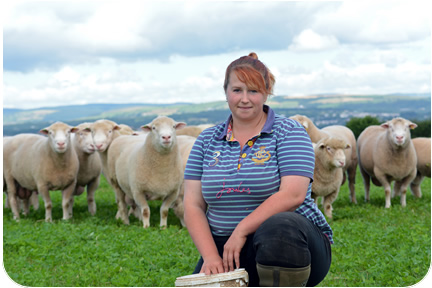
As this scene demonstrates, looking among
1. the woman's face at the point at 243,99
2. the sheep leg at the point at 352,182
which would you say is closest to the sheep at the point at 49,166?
the sheep leg at the point at 352,182

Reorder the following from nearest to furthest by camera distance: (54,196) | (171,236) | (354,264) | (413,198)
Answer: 1. (354,264)
2. (171,236)
3. (413,198)
4. (54,196)

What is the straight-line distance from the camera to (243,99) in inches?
123

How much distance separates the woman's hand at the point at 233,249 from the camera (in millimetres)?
2955

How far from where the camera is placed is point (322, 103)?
9975cm

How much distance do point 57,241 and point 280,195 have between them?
512cm

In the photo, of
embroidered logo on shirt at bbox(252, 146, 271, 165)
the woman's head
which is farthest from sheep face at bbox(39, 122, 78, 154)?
embroidered logo on shirt at bbox(252, 146, 271, 165)

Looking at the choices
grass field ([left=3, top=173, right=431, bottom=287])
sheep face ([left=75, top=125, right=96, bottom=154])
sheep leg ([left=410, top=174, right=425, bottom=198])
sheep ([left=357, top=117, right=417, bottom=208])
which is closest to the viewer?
grass field ([left=3, top=173, right=431, bottom=287])

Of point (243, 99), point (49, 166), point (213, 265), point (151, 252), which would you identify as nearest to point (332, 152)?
point (151, 252)

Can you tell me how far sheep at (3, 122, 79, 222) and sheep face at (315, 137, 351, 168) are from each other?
179 inches

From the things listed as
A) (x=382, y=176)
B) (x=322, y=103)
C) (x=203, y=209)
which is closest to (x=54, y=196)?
(x=382, y=176)

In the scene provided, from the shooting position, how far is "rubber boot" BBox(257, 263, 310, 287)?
2748 millimetres

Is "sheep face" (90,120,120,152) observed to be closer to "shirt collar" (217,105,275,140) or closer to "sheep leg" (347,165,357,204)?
"sheep leg" (347,165,357,204)

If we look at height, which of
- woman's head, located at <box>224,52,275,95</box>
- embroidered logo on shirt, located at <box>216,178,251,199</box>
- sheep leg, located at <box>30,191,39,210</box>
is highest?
woman's head, located at <box>224,52,275,95</box>

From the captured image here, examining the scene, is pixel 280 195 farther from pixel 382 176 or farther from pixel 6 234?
pixel 382 176
